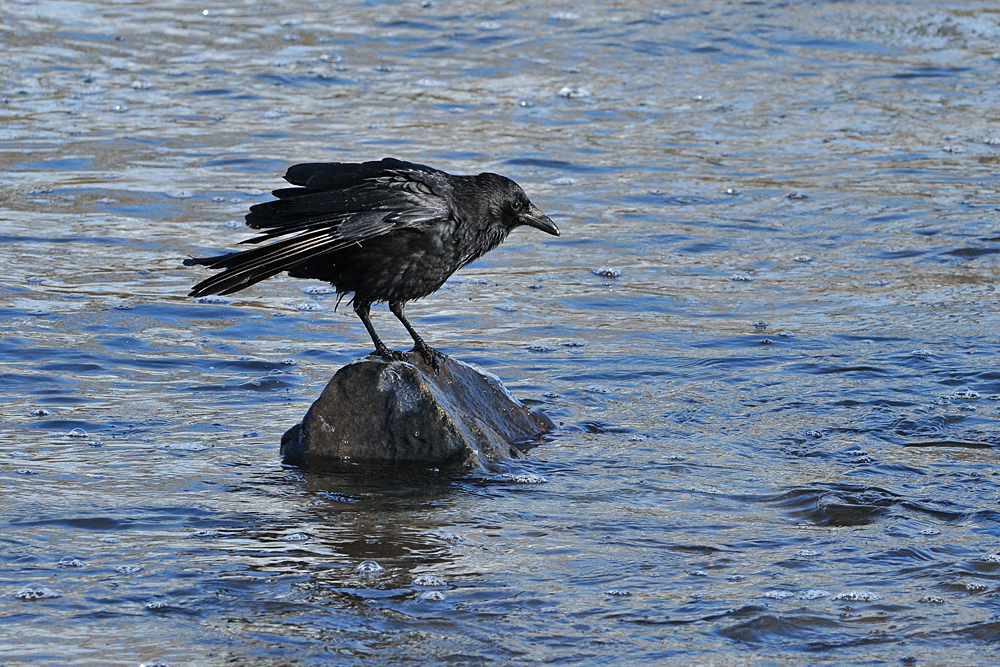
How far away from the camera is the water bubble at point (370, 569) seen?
507cm

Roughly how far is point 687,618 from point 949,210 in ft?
22.6

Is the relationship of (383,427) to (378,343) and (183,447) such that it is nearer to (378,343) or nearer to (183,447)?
(378,343)

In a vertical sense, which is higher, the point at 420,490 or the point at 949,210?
the point at 949,210

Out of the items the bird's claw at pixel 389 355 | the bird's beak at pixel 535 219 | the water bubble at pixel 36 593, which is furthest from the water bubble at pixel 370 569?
the bird's beak at pixel 535 219

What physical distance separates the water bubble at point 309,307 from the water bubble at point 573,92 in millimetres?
5699

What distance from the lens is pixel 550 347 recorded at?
8.21m

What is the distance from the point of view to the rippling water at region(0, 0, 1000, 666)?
4.80 metres

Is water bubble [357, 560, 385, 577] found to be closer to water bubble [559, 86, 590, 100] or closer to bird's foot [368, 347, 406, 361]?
bird's foot [368, 347, 406, 361]

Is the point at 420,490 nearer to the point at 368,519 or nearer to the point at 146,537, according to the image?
the point at 368,519

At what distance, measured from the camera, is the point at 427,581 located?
16.4 ft

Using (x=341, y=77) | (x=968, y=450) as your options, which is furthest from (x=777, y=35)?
(x=968, y=450)

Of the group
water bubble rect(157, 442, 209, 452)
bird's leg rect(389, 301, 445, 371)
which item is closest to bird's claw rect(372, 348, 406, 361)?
bird's leg rect(389, 301, 445, 371)

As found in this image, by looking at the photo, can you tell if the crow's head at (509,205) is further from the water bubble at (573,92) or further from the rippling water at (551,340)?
the water bubble at (573,92)

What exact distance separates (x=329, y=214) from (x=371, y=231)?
0.22 meters
